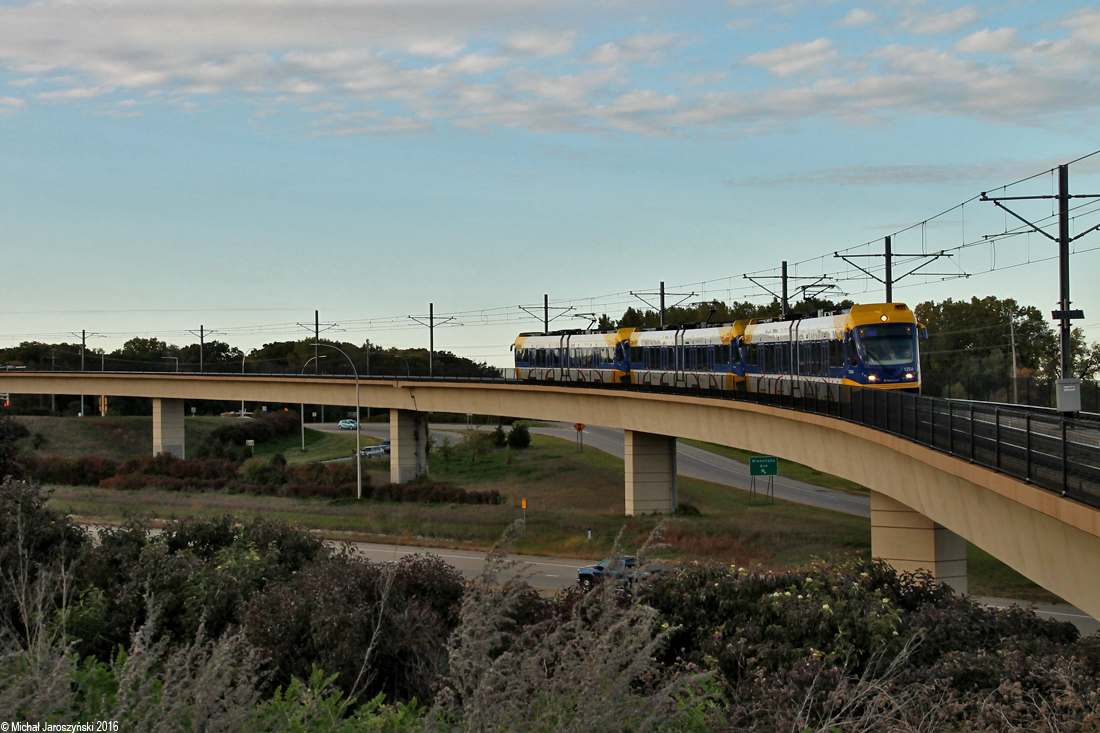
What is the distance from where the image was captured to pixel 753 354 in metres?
39.2

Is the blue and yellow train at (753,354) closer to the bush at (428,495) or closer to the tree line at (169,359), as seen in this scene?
the bush at (428,495)

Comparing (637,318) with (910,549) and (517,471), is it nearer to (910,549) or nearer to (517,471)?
(517,471)

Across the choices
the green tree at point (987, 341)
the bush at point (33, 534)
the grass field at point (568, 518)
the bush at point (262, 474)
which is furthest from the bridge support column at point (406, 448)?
the bush at point (33, 534)

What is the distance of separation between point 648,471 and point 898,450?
96.0 ft

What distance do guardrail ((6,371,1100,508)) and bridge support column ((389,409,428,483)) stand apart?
43.7 metres

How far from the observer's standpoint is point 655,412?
157 feet

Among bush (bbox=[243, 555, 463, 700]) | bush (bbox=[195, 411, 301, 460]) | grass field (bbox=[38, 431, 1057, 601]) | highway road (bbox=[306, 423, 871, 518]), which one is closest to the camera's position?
bush (bbox=[243, 555, 463, 700])

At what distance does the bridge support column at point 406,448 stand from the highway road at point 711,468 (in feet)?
52.5

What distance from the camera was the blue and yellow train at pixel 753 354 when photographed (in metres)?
29.2

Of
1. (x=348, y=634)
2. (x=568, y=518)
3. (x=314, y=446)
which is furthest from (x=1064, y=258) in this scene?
(x=314, y=446)

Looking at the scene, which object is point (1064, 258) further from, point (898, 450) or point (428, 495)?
point (428, 495)

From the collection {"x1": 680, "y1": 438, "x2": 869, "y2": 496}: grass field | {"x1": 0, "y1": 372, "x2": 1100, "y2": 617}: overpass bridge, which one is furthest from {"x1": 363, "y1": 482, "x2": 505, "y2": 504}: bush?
{"x1": 680, "y1": 438, "x2": 869, "y2": 496}: grass field

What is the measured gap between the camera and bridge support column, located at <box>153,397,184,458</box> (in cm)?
8469

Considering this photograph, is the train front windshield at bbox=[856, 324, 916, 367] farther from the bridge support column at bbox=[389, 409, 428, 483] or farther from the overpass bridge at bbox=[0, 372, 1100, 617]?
the bridge support column at bbox=[389, 409, 428, 483]
